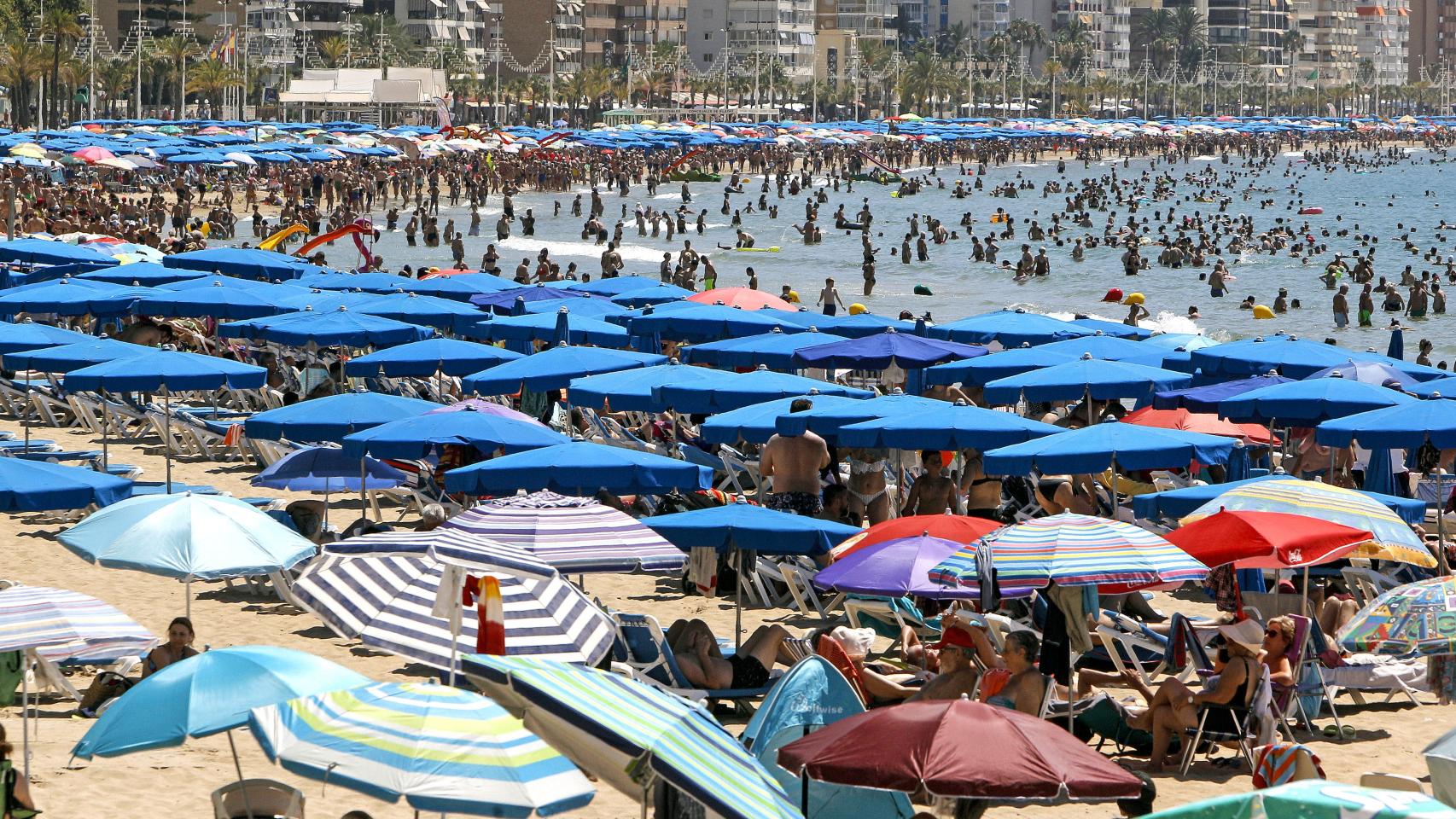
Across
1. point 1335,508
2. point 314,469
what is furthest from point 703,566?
point 1335,508

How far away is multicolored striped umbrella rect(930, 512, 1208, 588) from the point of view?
890cm

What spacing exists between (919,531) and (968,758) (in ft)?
13.8

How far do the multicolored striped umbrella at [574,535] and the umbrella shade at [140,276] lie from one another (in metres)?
13.5

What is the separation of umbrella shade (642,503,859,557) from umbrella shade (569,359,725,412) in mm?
4634

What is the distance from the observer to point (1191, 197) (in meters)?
84.6

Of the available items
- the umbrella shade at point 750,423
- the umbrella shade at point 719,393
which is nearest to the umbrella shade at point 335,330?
the umbrella shade at point 719,393

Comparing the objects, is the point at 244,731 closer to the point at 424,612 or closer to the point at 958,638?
the point at 424,612

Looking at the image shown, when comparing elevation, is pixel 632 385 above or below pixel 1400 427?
above

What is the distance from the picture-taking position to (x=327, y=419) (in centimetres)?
1291

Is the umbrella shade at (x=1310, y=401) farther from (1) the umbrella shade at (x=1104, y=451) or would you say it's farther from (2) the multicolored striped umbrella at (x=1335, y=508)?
(2) the multicolored striped umbrella at (x=1335, y=508)

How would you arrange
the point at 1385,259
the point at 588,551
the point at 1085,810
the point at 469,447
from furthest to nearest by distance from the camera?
1. the point at 1385,259
2. the point at 469,447
3. the point at 588,551
4. the point at 1085,810

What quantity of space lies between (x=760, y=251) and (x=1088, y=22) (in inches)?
4823

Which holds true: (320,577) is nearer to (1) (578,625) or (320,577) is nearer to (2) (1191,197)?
(1) (578,625)

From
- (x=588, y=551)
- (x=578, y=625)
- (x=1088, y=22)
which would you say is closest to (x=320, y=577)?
(x=578, y=625)
